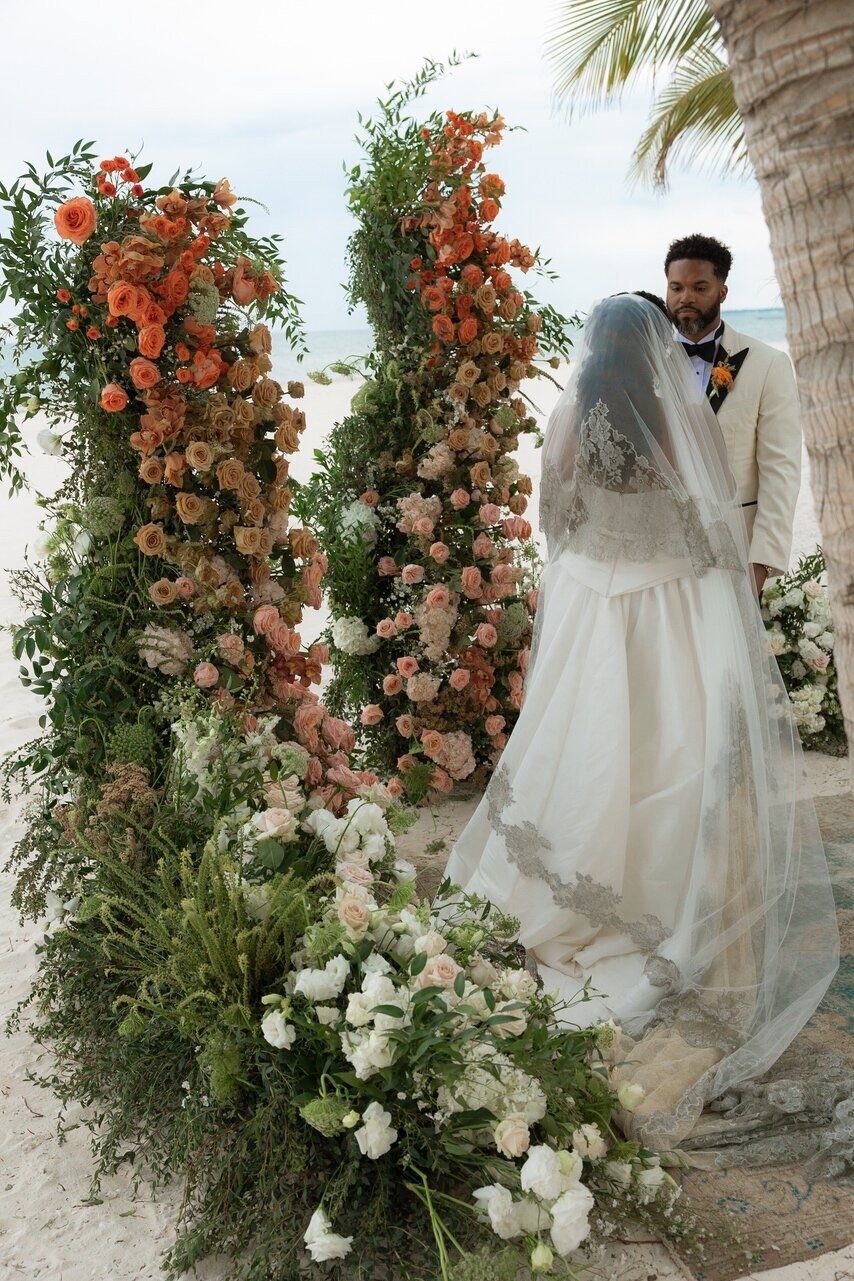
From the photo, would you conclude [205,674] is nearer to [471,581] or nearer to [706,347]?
[471,581]

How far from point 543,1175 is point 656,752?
1532 millimetres

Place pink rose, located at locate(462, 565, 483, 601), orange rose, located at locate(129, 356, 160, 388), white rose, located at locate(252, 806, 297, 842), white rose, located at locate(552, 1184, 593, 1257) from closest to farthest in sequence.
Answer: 1. white rose, located at locate(552, 1184, 593, 1257)
2. white rose, located at locate(252, 806, 297, 842)
3. orange rose, located at locate(129, 356, 160, 388)
4. pink rose, located at locate(462, 565, 483, 601)

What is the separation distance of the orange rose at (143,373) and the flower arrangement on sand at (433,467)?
1.63 m

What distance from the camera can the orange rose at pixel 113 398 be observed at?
3020mm

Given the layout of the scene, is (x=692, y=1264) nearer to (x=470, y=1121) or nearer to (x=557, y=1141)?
(x=557, y=1141)

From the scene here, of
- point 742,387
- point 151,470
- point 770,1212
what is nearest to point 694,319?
point 742,387

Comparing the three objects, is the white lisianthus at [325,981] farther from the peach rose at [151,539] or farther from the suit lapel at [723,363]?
the suit lapel at [723,363]

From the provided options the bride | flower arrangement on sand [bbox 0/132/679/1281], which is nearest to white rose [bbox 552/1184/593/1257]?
flower arrangement on sand [bbox 0/132/679/1281]

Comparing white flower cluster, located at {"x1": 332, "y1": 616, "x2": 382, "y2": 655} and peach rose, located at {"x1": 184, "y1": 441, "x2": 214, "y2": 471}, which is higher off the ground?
peach rose, located at {"x1": 184, "y1": 441, "x2": 214, "y2": 471}

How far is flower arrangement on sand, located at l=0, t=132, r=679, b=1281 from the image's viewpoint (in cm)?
223

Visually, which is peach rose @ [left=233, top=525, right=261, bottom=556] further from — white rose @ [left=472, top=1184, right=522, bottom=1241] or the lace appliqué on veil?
white rose @ [left=472, top=1184, right=522, bottom=1241]

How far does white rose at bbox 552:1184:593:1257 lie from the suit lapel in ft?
9.44

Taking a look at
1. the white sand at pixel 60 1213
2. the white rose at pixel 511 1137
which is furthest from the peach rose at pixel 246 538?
the white rose at pixel 511 1137

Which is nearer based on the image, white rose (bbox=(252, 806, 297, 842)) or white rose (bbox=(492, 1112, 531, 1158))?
white rose (bbox=(492, 1112, 531, 1158))
